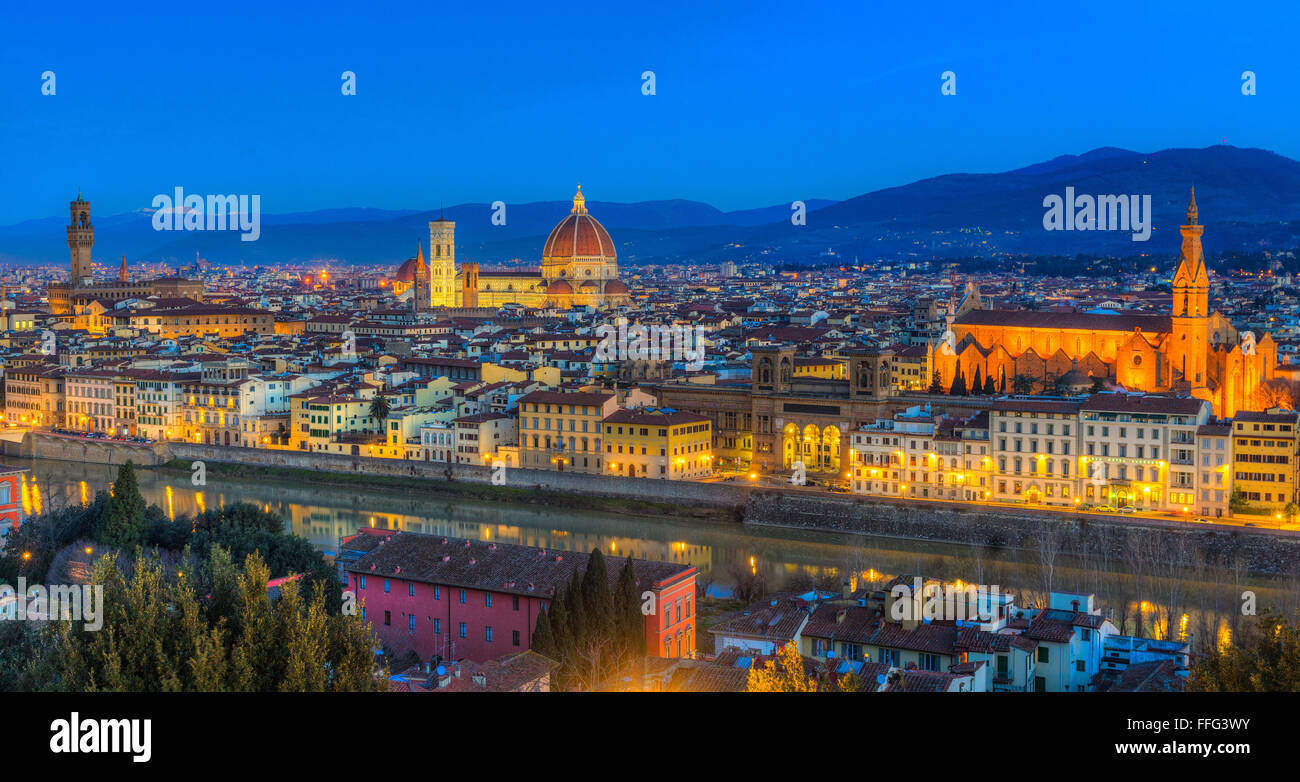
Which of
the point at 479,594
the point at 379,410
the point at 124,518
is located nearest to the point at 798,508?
the point at 479,594

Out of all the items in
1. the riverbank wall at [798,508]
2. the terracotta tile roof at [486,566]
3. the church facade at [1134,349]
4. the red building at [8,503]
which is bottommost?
the riverbank wall at [798,508]

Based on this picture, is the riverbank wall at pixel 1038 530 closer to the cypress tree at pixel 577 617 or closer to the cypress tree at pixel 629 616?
the cypress tree at pixel 629 616

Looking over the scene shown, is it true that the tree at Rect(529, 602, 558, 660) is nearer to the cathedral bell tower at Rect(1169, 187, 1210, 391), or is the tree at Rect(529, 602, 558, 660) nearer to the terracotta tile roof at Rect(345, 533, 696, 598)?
the terracotta tile roof at Rect(345, 533, 696, 598)

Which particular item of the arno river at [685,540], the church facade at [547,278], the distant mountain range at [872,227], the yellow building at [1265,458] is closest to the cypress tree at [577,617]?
the arno river at [685,540]

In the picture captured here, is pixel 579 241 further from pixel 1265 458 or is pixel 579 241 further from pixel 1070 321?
pixel 1265 458

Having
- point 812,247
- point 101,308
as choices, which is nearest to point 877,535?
point 101,308

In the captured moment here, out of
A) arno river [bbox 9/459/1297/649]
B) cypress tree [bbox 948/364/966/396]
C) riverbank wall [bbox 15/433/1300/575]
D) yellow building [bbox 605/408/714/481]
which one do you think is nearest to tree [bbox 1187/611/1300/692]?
arno river [bbox 9/459/1297/649]
